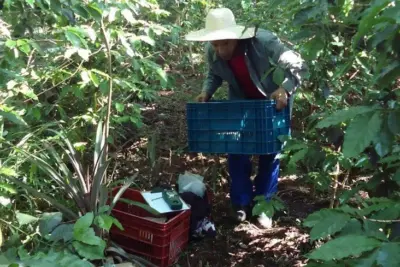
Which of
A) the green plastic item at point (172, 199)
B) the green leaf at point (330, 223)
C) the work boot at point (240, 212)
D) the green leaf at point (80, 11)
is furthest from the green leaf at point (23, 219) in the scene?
the green leaf at point (330, 223)

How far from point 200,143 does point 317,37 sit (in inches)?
61.3

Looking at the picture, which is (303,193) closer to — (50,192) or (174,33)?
(174,33)

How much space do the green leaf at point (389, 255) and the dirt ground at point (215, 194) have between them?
199cm

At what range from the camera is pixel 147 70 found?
3.32 metres

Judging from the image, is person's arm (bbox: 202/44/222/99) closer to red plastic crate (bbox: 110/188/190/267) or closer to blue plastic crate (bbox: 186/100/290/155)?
blue plastic crate (bbox: 186/100/290/155)

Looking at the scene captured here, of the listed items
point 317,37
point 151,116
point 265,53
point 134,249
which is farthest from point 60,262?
point 151,116

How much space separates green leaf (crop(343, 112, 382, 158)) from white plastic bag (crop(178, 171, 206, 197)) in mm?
2229

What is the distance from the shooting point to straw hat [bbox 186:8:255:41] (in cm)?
304

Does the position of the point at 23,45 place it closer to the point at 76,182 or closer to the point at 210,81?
the point at 76,182

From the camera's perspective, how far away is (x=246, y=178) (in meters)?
3.45

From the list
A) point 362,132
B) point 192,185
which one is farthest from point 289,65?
point 362,132

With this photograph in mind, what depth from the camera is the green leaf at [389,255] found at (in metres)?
0.95

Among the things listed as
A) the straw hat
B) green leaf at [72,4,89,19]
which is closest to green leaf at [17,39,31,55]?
green leaf at [72,4,89,19]

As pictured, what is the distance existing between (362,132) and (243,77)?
7.31ft
